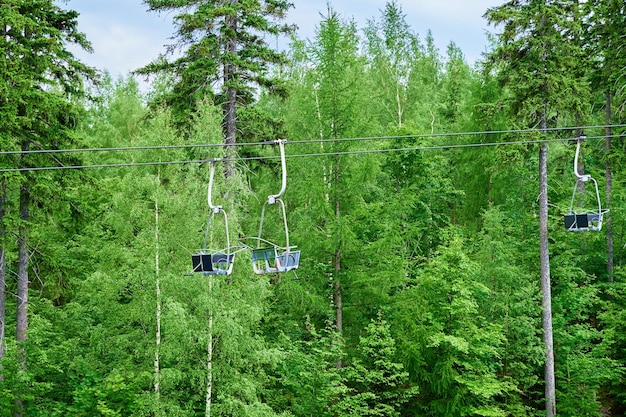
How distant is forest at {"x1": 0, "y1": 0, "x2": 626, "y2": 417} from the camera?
1577cm

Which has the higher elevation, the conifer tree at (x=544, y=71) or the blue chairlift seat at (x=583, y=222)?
the conifer tree at (x=544, y=71)

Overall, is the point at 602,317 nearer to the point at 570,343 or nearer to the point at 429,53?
the point at 570,343

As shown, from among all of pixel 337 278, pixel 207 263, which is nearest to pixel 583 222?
pixel 207 263

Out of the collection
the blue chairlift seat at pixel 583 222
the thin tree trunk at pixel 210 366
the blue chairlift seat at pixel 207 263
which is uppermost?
the blue chairlift seat at pixel 583 222

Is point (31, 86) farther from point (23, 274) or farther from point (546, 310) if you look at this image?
point (546, 310)

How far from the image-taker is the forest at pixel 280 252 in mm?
15773

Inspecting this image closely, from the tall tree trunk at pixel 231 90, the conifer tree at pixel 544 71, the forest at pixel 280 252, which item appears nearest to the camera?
the forest at pixel 280 252

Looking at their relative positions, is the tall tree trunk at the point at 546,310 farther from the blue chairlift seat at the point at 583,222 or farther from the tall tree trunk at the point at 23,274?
the tall tree trunk at the point at 23,274

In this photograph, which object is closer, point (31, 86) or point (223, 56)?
point (31, 86)

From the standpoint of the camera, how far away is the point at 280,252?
1554 centimetres

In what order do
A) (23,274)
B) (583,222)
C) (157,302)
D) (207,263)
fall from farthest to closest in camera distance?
1. (23,274)
2. (157,302)
3. (583,222)
4. (207,263)

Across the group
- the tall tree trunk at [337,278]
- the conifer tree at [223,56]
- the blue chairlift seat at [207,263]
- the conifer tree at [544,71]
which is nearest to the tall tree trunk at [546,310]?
the conifer tree at [544,71]

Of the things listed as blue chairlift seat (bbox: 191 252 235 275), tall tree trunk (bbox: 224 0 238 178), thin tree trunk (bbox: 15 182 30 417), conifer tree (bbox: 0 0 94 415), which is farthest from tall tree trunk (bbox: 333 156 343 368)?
blue chairlift seat (bbox: 191 252 235 275)

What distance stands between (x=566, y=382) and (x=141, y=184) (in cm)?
1359
